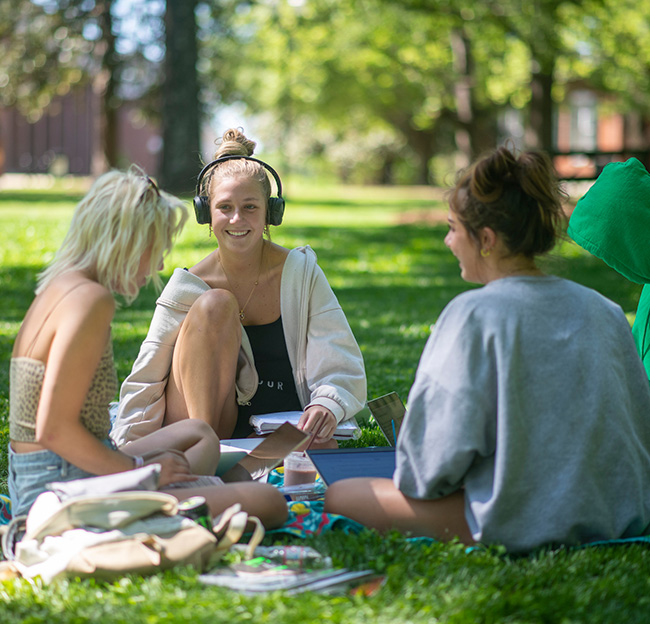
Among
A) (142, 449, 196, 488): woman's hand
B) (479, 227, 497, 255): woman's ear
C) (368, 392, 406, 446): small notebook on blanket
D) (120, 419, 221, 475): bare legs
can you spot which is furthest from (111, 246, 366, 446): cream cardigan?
(479, 227, 497, 255): woman's ear

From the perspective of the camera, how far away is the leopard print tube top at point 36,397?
9.27ft

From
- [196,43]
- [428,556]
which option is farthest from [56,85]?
[428,556]

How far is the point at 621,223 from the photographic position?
375 cm

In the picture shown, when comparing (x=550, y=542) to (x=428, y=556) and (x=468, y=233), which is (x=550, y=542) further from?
(x=468, y=233)

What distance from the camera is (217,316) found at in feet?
12.5

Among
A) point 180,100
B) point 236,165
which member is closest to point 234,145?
point 236,165

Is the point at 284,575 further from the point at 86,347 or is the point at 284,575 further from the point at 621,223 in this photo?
the point at 621,223

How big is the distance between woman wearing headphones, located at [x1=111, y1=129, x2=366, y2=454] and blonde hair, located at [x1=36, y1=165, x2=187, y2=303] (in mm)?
905

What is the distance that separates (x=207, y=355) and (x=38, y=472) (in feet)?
3.47

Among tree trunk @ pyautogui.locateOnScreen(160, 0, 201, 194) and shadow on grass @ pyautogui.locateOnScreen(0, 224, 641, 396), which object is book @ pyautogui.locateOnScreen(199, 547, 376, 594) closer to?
shadow on grass @ pyautogui.locateOnScreen(0, 224, 641, 396)

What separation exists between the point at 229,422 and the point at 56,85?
82.3ft

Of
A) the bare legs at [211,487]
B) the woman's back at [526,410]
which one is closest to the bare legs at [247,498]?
the bare legs at [211,487]

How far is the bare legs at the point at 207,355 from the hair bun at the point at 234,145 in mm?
703

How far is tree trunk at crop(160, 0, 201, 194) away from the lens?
15.2 m
